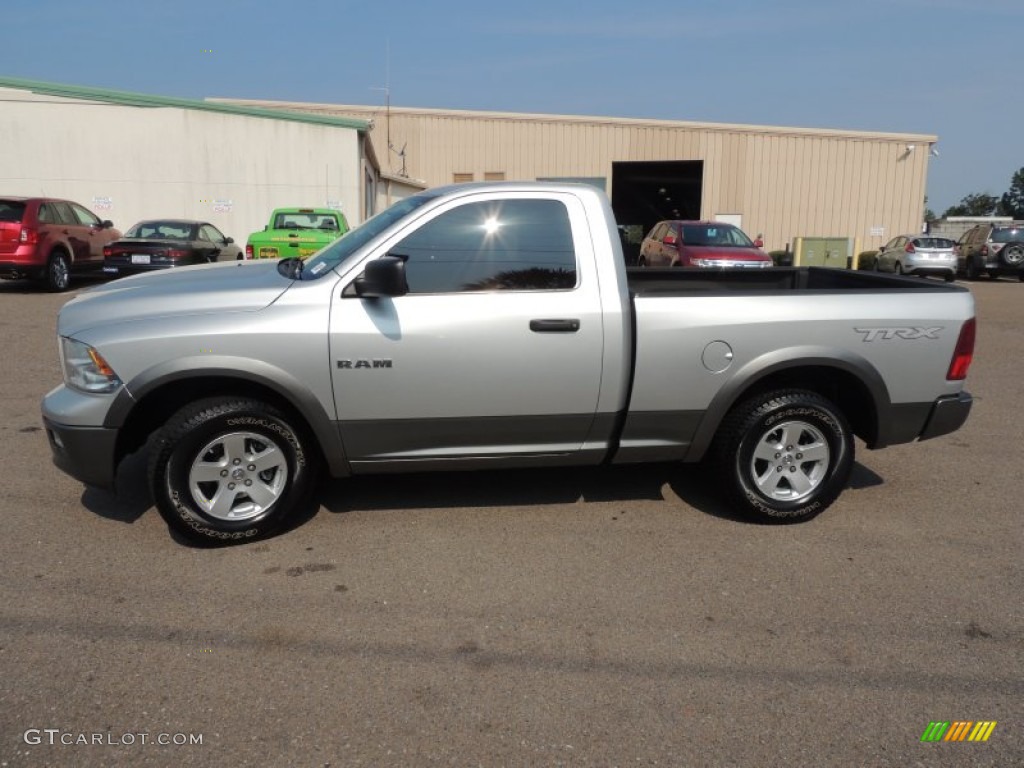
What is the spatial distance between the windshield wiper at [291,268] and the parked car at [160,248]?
1029 centimetres

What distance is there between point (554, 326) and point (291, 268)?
1.57 m

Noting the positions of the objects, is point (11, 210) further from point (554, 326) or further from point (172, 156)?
point (554, 326)

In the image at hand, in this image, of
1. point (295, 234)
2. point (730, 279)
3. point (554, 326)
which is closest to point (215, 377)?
point (554, 326)

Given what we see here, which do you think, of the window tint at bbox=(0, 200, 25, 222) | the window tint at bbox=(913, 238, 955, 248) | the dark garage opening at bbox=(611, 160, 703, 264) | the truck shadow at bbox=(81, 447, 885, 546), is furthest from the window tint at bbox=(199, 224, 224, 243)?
the window tint at bbox=(913, 238, 955, 248)

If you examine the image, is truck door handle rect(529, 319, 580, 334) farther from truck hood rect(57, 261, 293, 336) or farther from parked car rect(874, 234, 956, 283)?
parked car rect(874, 234, 956, 283)

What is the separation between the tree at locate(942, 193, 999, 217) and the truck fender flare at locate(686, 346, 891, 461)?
146 m

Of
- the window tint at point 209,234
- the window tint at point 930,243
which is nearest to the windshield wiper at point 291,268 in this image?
the window tint at point 209,234

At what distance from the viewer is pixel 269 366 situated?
12.6 ft

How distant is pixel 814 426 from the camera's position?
4.40 m

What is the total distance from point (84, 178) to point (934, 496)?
2152 cm

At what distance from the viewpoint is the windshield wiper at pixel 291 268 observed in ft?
13.8

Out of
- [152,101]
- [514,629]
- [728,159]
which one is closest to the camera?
[514,629]

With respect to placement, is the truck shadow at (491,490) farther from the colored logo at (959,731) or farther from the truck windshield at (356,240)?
the colored logo at (959,731)

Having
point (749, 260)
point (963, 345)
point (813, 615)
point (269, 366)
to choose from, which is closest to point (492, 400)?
point (269, 366)
